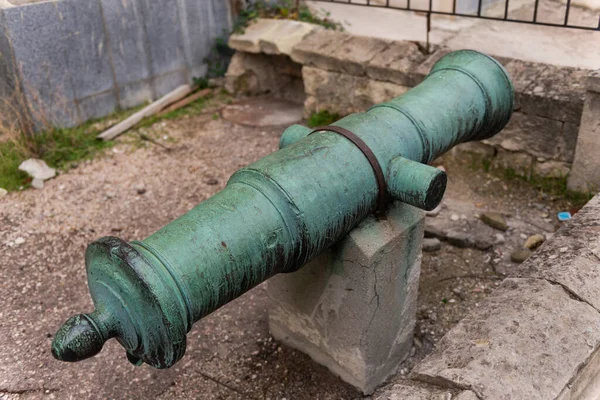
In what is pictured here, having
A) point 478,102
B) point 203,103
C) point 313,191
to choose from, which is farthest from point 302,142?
point 203,103

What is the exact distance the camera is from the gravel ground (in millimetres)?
3232

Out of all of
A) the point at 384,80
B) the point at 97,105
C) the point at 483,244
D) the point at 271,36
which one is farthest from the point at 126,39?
the point at 483,244

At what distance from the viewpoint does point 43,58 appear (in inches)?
212

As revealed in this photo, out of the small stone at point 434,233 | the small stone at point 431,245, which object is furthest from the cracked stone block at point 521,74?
the small stone at point 431,245

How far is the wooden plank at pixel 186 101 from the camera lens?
6.30m

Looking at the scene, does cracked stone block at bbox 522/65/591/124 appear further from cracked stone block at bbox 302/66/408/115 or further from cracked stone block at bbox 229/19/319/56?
cracked stone block at bbox 229/19/319/56

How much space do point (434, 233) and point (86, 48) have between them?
11.5 ft

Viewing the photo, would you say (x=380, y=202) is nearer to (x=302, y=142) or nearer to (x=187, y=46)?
(x=302, y=142)

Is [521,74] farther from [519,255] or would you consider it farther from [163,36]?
[163,36]

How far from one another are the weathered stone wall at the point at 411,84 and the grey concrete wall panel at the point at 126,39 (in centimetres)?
92

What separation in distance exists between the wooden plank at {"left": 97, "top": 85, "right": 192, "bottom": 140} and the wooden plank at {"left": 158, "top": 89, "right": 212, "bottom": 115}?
54 millimetres

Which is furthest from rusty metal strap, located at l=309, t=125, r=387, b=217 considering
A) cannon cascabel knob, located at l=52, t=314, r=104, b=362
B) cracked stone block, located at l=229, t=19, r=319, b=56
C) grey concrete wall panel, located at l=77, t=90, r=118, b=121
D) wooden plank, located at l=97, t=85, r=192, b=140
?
grey concrete wall panel, located at l=77, t=90, r=118, b=121

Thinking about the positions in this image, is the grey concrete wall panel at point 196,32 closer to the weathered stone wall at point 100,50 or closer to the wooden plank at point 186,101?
the weathered stone wall at point 100,50

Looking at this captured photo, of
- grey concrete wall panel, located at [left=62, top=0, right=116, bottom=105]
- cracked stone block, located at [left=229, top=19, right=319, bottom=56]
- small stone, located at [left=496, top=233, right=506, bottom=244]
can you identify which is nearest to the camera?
small stone, located at [left=496, top=233, right=506, bottom=244]
